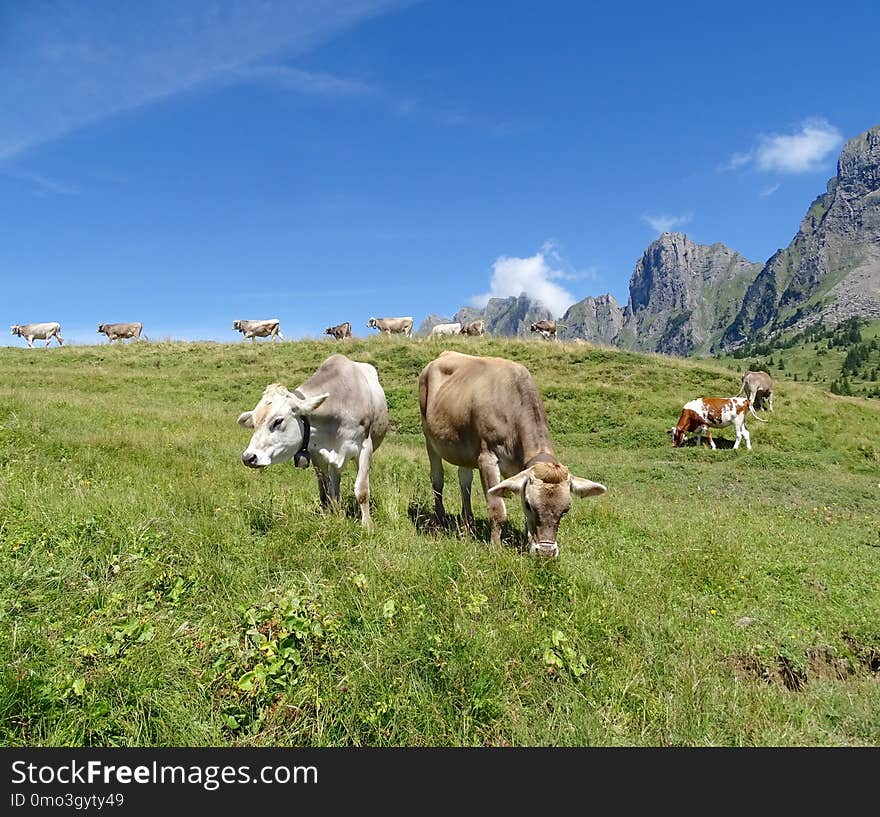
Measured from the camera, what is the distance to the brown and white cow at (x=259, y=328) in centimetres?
4312

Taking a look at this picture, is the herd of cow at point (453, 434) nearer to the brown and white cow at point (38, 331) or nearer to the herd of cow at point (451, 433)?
the herd of cow at point (451, 433)

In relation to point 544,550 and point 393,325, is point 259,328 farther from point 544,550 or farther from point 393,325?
point 544,550

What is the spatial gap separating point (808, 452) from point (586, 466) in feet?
29.9

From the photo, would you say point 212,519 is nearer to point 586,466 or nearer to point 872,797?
point 872,797

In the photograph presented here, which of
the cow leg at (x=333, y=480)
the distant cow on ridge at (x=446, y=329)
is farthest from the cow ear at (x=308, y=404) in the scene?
the distant cow on ridge at (x=446, y=329)

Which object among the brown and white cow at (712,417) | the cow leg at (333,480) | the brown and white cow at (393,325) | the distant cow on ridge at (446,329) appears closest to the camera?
the cow leg at (333,480)

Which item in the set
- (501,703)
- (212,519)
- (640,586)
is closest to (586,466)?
(640,586)

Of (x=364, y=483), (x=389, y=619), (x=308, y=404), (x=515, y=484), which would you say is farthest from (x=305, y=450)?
(x=389, y=619)

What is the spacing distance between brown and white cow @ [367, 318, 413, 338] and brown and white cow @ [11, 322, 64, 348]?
26.1m

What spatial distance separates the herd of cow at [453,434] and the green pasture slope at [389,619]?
2.01 ft

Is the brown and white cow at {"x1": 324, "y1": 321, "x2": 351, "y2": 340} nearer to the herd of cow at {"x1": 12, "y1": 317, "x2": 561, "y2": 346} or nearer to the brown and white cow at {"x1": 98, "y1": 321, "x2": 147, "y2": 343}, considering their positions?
the herd of cow at {"x1": 12, "y1": 317, "x2": 561, "y2": 346}

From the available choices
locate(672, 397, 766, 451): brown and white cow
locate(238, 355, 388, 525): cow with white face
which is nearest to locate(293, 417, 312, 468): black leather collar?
locate(238, 355, 388, 525): cow with white face

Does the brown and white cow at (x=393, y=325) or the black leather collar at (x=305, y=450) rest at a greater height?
the brown and white cow at (x=393, y=325)

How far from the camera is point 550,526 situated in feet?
18.8
